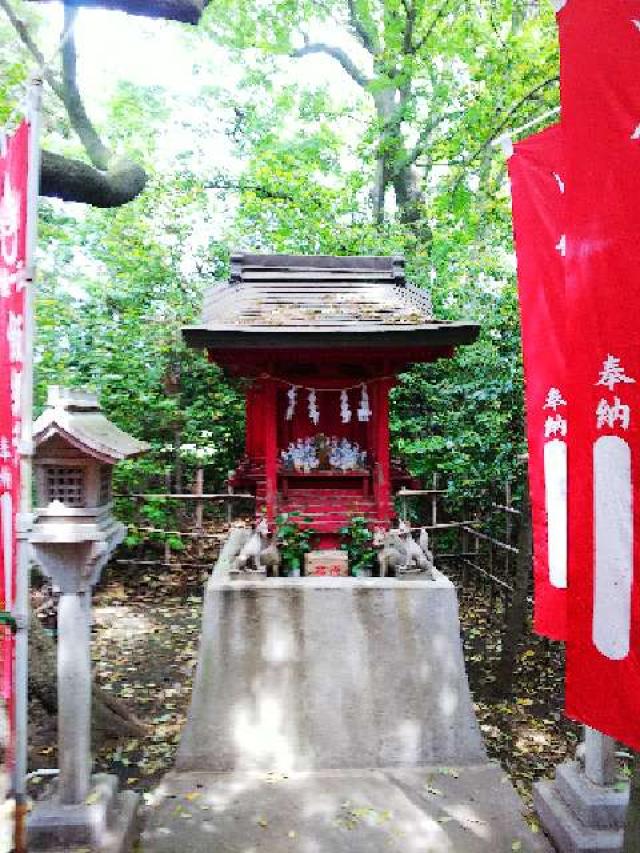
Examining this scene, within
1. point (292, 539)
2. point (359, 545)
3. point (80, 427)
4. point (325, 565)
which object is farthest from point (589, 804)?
point (80, 427)

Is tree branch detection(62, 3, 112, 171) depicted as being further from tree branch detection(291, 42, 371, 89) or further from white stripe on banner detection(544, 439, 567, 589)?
tree branch detection(291, 42, 371, 89)

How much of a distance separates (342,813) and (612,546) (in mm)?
3719

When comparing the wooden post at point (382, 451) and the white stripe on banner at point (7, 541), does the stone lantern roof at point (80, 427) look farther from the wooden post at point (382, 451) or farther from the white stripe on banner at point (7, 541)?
the wooden post at point (382, 451)

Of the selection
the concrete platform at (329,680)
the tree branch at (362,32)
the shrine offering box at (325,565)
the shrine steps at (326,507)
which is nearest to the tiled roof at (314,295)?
the shrine steps at (326,507)

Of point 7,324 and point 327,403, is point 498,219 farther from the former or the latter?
point 7,324

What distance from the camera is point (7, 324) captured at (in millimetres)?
3184

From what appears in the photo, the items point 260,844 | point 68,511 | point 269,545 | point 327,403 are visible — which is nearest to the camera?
point 68,511

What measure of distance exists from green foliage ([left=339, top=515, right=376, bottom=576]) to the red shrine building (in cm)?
22

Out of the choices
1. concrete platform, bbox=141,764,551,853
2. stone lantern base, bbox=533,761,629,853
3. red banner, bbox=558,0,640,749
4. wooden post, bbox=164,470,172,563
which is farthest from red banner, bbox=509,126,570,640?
wooden post, bbox=164,470,172,563

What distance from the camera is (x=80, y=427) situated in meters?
4.15

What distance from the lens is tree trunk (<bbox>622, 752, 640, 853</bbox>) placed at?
2352mm

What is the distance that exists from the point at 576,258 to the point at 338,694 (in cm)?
473

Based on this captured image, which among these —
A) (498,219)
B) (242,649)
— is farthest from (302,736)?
(498,219)

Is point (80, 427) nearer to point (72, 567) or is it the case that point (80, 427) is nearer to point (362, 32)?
point (72, 567)
